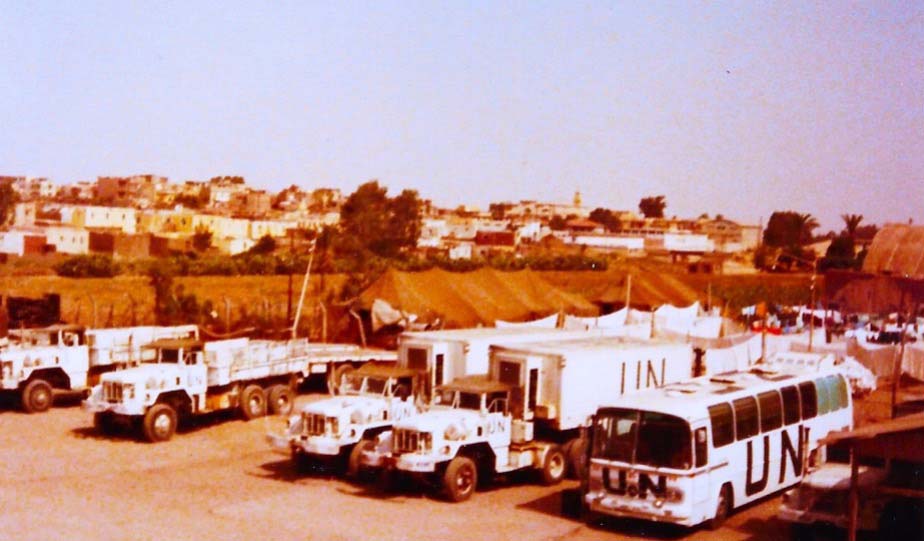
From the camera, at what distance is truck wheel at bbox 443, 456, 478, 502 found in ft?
49.3

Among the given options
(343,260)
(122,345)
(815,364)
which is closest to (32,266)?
(343,260)

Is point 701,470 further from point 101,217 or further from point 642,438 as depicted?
point 101,217

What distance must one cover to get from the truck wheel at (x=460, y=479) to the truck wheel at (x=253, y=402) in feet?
25.7

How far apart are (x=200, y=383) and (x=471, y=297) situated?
571 inches

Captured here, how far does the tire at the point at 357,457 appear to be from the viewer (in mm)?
16219

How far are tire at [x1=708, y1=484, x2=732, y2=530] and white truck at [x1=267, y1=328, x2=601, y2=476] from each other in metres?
5.34

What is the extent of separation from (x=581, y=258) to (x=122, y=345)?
4165cm

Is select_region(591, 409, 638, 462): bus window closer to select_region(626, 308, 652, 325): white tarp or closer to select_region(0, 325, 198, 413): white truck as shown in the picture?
select_region(0, 325, 198, 413): white truck

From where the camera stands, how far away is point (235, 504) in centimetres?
1492

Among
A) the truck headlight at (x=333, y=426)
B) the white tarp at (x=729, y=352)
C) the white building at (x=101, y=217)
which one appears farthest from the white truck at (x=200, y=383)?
the white building at (x=101, y=217)

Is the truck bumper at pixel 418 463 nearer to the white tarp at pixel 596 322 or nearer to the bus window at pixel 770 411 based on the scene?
the bus window at pixel 770 411

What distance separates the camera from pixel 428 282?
33344mm

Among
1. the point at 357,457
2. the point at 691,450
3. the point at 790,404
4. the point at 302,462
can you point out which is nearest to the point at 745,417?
the point at 790,404

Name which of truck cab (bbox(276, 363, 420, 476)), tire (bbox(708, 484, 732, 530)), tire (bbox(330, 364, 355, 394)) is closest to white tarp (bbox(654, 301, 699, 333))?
tire (bbox(330, 364, 355, 394))
